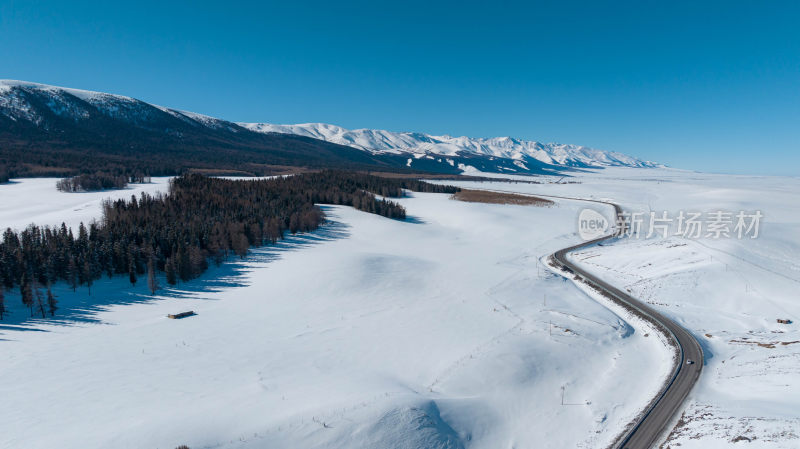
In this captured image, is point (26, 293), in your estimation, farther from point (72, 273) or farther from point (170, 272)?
point (170, 272)

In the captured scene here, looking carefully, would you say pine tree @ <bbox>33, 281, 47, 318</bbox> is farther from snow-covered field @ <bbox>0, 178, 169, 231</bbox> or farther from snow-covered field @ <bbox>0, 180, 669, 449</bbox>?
snow-covered field @ <bbox>0, 178, 169, 231</bbox>

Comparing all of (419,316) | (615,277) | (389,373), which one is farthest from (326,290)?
(615,277)

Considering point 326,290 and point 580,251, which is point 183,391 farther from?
point 580,251

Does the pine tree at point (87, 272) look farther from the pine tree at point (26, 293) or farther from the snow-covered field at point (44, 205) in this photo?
the snow-covered field at point (44, 205)

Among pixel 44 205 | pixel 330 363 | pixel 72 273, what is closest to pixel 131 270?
pixel 72 273

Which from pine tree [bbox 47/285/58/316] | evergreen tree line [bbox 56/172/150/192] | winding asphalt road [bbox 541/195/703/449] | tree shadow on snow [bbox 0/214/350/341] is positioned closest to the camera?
winding asphalt road [bbox 541/195/703/449]

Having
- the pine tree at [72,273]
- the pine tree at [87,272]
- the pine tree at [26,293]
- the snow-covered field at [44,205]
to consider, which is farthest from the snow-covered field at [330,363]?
the snow-covered field at [44,205]

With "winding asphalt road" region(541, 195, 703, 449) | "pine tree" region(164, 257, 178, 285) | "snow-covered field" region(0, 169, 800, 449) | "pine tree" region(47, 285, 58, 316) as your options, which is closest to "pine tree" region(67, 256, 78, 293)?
"snow-covered field" region(0, 169, 800, 449)
